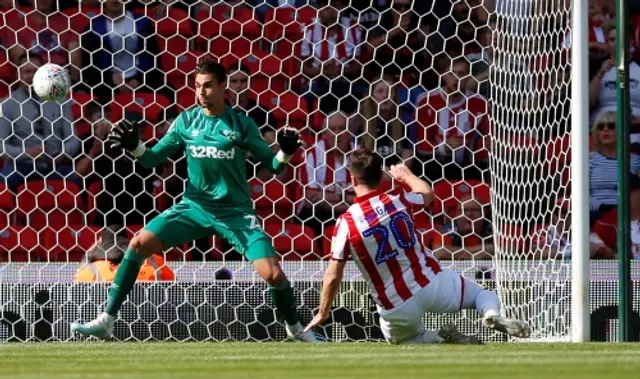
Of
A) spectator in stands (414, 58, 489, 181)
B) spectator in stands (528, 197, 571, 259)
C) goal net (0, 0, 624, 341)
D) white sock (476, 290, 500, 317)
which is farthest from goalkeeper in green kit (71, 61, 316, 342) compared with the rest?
spectator in stands (414, 58, 489, 181)

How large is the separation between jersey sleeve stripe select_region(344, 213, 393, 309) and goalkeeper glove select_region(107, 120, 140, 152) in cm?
152

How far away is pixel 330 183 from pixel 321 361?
4380 mm

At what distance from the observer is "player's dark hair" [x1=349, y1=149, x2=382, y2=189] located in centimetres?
747

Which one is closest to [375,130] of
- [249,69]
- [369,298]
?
[249,69]

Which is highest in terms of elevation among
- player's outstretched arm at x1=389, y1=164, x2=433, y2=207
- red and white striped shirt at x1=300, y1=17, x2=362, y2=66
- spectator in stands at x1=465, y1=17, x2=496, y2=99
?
red and white striped shirt at x1=300, y1=17, x2=362, y2=66

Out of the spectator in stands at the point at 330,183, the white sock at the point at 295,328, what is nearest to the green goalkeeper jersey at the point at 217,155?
the white sock at the point at 295,328

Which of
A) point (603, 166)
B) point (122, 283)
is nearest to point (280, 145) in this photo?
point (122, 283)

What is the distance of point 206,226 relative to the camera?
334 inches

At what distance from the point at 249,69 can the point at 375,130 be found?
3.72 feet

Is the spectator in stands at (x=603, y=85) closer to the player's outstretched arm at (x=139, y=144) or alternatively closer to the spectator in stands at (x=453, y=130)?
the spectator in stands at (x=453, y=130)

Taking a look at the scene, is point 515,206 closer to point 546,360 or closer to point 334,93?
point 334,93

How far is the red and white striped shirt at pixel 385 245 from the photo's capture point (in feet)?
24.6

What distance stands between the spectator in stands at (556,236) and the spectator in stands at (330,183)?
5.77 feet

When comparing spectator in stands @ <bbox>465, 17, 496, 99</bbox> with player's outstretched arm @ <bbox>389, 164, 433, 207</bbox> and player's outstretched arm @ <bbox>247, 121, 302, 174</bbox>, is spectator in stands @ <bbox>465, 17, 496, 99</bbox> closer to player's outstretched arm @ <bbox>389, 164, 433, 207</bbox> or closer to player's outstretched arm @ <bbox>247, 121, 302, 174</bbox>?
player's outstretched arm @ <bbox>247, 121, 302, 174</bbox>
